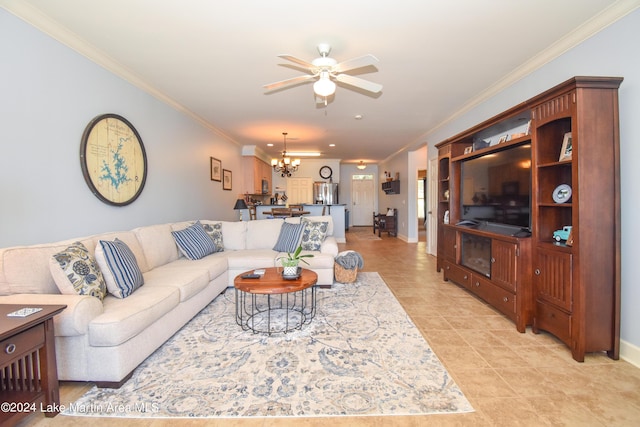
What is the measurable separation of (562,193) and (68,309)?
3.60 meters

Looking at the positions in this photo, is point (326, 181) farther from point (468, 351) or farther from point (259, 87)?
point (468, 351)

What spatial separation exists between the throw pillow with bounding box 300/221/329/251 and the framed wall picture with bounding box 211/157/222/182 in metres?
2.44

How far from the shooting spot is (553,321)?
88.6 inches

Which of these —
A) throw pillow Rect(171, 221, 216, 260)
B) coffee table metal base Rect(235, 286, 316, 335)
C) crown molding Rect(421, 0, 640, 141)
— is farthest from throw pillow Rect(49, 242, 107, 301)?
crown molding Rect(421, 0, 640, 141)

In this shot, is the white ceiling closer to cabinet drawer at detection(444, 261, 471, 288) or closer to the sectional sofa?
the sectional sofa

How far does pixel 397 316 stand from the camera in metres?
2.82

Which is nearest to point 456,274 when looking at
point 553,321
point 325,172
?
point 553,321

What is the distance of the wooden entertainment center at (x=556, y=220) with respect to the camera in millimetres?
1989

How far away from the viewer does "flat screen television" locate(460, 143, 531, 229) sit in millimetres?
2674

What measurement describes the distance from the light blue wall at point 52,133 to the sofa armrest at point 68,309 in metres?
0.56

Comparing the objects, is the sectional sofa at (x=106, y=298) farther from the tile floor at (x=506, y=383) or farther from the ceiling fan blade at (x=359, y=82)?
the ceiling fan blade at (x=359, y=82)

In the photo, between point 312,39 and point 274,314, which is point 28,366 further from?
point 312,39

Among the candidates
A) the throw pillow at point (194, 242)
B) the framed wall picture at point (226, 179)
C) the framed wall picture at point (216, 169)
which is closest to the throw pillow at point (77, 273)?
the throw pillow at point (194, 242)

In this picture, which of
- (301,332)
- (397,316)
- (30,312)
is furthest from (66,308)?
(397,316)
